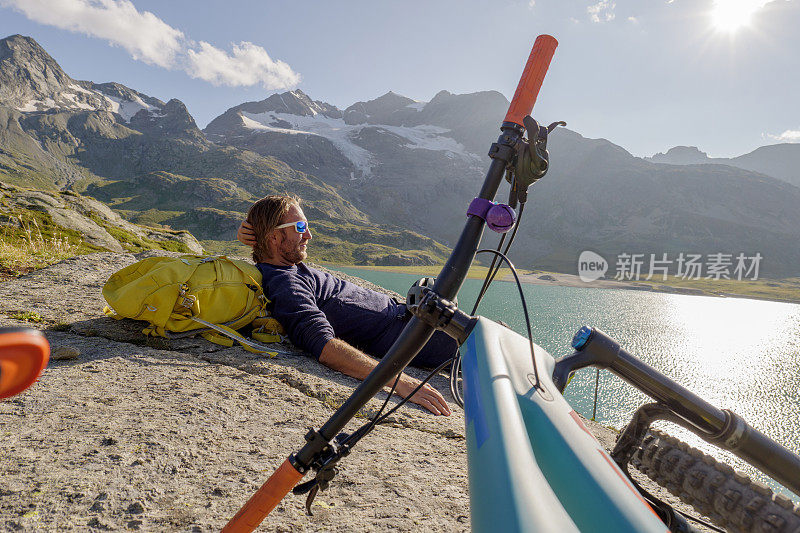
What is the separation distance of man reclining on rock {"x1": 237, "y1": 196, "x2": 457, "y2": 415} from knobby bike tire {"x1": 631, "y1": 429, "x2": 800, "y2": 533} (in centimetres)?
268

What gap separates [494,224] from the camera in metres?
1.72

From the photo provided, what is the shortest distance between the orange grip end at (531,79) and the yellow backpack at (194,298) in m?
3.61

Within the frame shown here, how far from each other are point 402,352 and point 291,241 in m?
3.60

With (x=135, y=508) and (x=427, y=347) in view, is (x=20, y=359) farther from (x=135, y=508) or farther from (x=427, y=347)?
(x=427, y=347)

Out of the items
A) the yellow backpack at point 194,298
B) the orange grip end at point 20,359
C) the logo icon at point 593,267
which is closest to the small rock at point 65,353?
the yellow backpack at point 194,298

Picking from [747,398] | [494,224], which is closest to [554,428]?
[494,224]

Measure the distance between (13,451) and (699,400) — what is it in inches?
148

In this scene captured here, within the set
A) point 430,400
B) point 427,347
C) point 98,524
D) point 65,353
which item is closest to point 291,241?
point 427,347

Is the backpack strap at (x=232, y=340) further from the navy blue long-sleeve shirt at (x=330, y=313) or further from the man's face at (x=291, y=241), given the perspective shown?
the man's face at (x=291, y=241)

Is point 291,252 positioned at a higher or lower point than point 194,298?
higher

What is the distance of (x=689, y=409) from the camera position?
67.3 inches

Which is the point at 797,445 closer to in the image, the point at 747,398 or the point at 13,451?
the point at 747,398

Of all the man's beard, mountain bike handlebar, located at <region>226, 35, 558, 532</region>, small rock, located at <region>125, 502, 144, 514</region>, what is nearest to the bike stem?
mountain bike handlebar, located at <region>226, 35, 558, 532</region>

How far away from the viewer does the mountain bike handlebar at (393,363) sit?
1.70 metres
